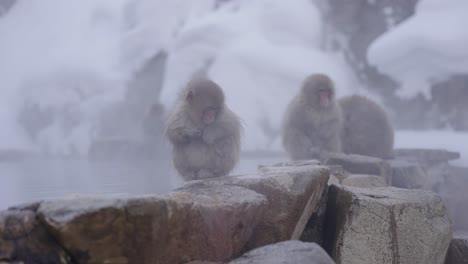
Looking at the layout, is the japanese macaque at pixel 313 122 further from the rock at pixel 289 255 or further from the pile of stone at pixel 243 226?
the rock at pixel 289 255

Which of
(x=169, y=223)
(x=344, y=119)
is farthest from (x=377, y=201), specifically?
(x=344, y=119)

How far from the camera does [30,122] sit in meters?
6.15

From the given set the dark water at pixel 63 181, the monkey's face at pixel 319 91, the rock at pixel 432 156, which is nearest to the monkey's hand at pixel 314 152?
the monkey's face at pixel 319 91

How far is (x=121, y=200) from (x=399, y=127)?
835 cm

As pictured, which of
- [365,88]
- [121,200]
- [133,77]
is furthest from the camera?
[365,88]

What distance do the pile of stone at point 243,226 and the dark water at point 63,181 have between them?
86 centimetres

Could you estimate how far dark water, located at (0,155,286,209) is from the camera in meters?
3.48

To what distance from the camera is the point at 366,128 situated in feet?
20.9

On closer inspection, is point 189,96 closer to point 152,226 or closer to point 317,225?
point 317,225

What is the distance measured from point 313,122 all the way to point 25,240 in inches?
172

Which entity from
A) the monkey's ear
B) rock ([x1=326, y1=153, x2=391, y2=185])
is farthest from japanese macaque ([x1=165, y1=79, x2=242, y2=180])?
rock ([x1=326, y1=153, x2=391, y2=185])

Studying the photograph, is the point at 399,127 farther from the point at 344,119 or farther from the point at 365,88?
the point at 344,119

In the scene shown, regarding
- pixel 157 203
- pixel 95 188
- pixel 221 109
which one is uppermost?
pixel 221 109

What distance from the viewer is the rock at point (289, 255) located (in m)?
2.00
